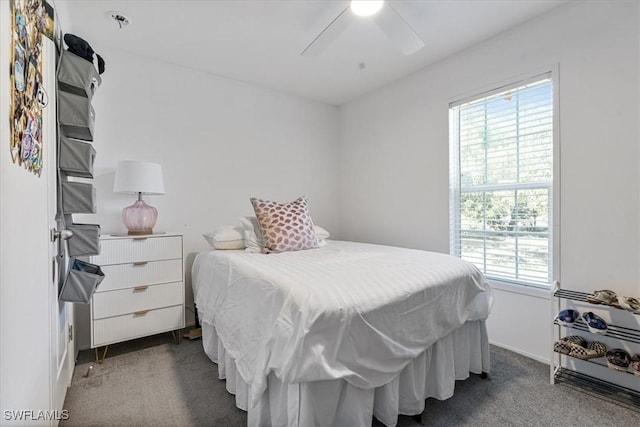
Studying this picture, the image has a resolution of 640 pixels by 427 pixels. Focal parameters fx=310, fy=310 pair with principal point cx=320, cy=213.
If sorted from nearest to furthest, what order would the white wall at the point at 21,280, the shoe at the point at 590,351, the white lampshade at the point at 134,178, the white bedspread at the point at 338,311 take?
the white wall at the point at 21,280, the white bedspread at the point at 338,311, the shoe at the point at 590,351, the white lampshade at the point at 134,178

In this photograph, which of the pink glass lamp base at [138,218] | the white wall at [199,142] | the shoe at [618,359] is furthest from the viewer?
the white wall at [199,142]

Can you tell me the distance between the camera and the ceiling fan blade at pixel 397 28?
171cm

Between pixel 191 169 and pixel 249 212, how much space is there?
2.25 ft

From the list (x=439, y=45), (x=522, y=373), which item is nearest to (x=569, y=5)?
(x=439, y=45)

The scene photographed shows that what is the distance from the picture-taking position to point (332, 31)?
189cm

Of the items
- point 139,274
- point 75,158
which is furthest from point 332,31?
point 139,274

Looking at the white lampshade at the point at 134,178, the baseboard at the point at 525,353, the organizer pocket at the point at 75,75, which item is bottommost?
the baseboard at the point at 525,353

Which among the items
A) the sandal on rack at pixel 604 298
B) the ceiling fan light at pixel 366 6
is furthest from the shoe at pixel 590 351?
the ceiling fan light at pixel 366 6

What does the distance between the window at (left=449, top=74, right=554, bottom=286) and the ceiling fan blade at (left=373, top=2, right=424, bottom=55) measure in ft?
3.05

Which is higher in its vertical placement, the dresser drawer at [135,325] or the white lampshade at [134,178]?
the white lampshade at [134,178]

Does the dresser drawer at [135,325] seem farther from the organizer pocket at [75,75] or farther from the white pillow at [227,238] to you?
the organizer pocket at [75,75]

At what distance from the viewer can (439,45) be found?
2500 millimetres

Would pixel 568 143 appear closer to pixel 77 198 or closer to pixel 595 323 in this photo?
pixel 595 323

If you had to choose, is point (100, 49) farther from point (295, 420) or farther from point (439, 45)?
point (295, 420)
